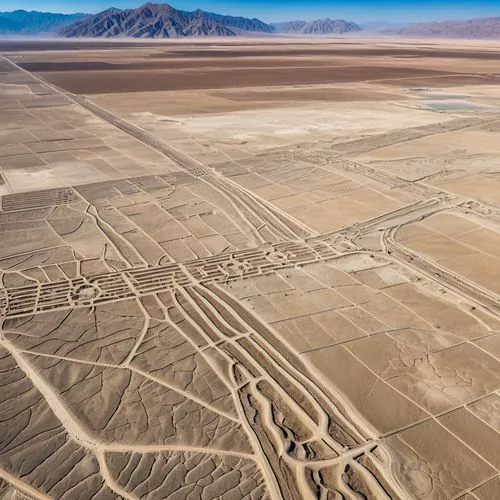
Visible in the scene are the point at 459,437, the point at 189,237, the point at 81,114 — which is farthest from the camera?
the point at 81,114

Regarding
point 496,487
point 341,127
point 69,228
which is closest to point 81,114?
point 341,127

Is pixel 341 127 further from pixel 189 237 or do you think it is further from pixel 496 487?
pixel 496 487

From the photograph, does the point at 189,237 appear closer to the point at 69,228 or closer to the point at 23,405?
the point at 69,228

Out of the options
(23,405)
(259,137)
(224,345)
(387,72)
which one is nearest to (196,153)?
(259,137)

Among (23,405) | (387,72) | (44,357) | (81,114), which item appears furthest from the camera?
(387,72)

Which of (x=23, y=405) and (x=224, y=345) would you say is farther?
(x=224, y=345)

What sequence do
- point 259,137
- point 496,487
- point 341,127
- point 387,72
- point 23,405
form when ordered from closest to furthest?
1. point 496,487
2. point 23,405
3. point 259,137
4. point 341,127
5. point 387,72
